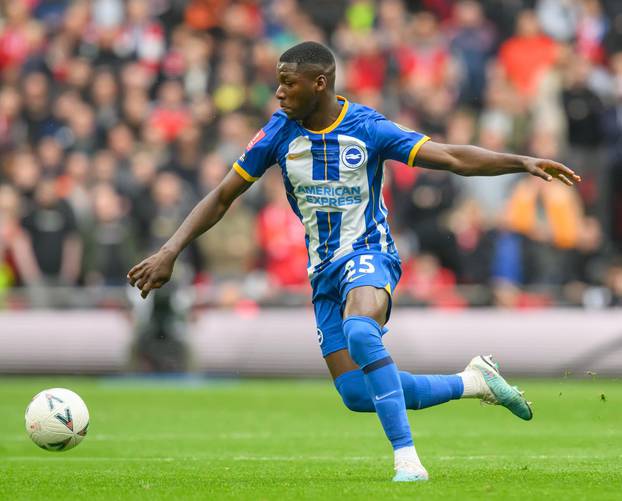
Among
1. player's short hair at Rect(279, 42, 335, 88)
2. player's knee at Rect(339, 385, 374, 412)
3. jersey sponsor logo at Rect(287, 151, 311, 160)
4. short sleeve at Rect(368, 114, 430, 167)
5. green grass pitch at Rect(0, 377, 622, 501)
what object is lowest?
green grass pitch at Rect(0, 377, 622, 501)

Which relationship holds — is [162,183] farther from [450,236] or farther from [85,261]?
[450,236]

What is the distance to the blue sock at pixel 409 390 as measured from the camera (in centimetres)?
888

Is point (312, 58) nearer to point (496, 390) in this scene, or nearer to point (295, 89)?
point (295, 89)

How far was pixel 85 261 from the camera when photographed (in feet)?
63.9

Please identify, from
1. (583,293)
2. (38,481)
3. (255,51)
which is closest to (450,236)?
(583,293)

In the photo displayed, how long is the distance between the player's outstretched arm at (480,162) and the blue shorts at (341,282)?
2.19 ft

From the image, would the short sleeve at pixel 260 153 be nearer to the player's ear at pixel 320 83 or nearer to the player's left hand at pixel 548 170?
the player's ear at pixel 320 83

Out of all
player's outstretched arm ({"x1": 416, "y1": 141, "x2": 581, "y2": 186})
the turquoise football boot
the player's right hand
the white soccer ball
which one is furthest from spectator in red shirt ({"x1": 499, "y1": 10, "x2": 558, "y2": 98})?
the player's right hand

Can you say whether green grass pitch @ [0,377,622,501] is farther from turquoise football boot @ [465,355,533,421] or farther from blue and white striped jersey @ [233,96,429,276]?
blue and white striped jersey @ [233,96,429,276]

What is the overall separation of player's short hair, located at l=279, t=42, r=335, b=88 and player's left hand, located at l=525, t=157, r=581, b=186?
1.41 m

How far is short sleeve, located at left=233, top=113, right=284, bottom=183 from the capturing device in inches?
353

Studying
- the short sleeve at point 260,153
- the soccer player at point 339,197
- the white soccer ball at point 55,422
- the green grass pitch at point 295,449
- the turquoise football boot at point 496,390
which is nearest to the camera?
the green grass pitch at point 295,449

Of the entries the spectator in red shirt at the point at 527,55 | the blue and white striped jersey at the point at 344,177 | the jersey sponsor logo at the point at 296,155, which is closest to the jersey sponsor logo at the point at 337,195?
the blue and white striped jersey at the point at 344,177

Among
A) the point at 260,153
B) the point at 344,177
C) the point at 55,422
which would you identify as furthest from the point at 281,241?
the point at 344,177
